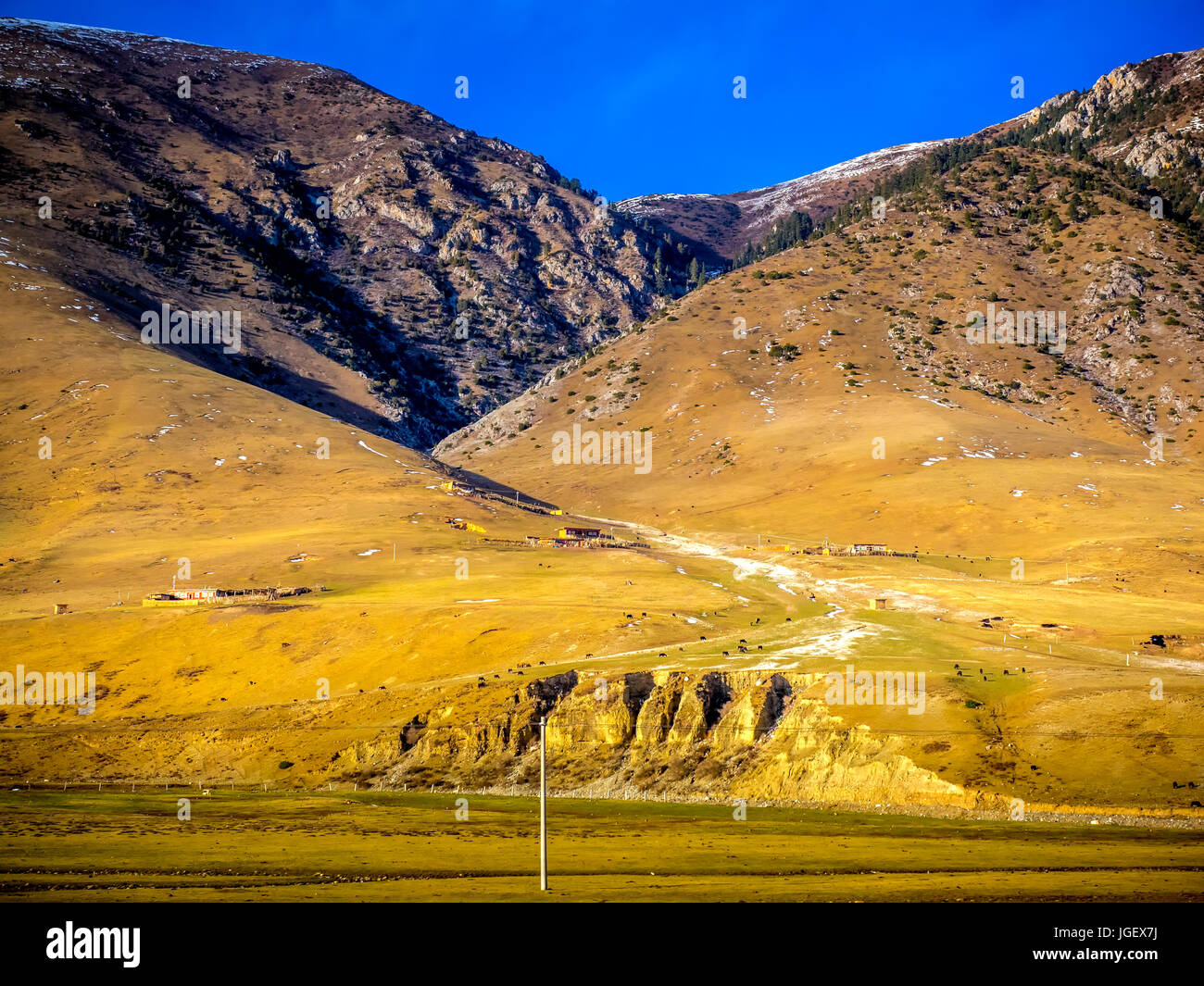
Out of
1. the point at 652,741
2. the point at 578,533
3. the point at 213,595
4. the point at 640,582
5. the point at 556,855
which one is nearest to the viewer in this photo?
the point at 556,855

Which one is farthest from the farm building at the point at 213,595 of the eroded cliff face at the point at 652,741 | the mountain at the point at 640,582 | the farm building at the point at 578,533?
the farm building at the point at 578,533

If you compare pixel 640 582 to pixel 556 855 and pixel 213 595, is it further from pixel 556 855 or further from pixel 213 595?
pixel 556 855

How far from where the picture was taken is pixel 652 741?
68438 mm

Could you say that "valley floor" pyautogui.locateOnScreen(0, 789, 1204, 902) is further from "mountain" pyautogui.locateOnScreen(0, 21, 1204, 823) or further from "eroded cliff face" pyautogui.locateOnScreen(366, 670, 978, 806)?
"mountain" pyautogui.locateOnScreen(0, 21, 1204, 823)

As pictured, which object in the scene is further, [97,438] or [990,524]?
[97,438]

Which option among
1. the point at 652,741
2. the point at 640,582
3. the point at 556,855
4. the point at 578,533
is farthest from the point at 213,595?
the point at 556,855

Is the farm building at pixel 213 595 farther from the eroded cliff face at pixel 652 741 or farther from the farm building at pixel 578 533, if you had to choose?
the farm building at pixel 578 533

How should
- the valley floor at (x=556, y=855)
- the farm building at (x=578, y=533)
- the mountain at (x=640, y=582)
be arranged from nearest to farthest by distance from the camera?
the valley floor at (x=556, y=855)
the mountain at (x=640, y=582)
the farm building at (x=578, y=533)

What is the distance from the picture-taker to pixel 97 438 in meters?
149

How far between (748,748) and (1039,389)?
14856cm

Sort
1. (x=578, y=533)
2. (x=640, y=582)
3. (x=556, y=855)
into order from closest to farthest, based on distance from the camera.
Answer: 1. (x=556, y=855)
2. (x=640, y=582)
3. (x=578, y=533)

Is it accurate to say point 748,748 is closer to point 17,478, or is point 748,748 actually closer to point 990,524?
point 990,524

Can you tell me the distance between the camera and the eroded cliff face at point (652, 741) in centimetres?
6281
